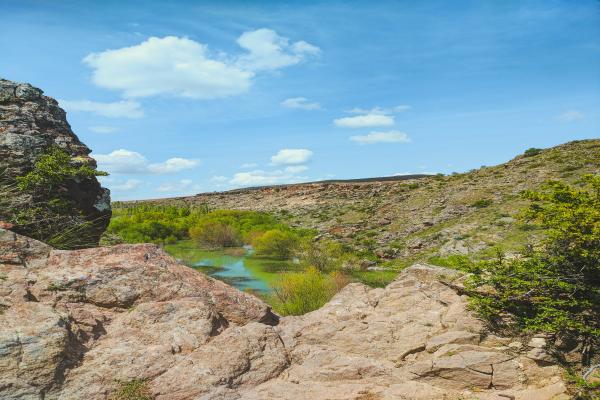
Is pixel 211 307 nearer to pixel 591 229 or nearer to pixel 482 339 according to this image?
pixel 482 339

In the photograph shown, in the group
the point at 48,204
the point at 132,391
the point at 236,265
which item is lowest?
the point at 236,265

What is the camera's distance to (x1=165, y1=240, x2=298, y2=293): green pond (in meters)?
39.4

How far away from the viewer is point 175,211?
9269cm

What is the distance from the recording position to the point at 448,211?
179 feet

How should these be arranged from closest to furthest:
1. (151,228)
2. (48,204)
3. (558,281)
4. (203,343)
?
(203,343)
(558,281)
(48,204)
(151,228)

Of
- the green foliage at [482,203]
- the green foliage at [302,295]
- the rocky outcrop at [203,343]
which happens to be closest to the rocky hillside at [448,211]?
the green foliage at [482,203]

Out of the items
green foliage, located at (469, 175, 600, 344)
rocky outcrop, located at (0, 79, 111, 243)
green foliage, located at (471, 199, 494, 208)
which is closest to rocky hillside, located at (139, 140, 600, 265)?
green foliage, located at (471, 199, 494, 208)

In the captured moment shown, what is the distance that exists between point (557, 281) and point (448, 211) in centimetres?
4451

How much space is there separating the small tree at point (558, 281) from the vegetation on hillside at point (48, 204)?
1260cm

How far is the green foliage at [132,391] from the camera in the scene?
27.7 ft

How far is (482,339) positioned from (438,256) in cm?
3359

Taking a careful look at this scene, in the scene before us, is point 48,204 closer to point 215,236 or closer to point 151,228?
point 215,236

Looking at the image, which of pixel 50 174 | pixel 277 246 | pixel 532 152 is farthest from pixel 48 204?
pixel 532 152

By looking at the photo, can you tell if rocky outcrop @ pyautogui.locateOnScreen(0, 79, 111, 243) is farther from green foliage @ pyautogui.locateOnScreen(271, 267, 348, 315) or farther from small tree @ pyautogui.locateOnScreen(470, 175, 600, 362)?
small tree @ pyautogui.locateOnScreen(470, 175, 600, 362)
